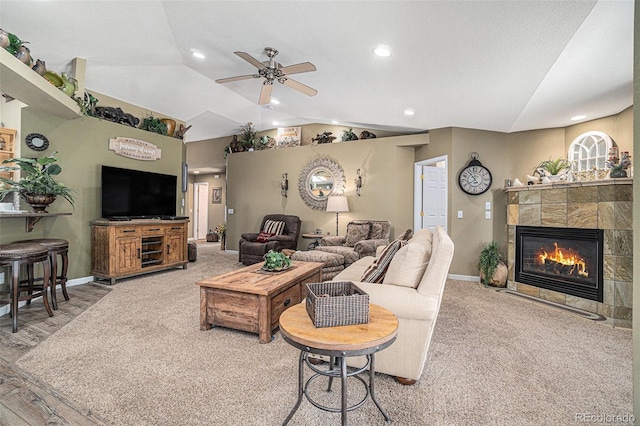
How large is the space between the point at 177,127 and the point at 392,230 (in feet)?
16.3

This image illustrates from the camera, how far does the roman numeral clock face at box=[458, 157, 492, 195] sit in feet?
16.3

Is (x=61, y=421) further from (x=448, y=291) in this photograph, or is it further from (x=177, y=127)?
(x=177, y=127)

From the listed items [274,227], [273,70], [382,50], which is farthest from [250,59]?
[274,227]

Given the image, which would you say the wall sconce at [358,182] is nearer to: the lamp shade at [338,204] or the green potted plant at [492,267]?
the lamp shade at [338,204]

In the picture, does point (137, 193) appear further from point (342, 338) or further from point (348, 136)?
point (342, 338)

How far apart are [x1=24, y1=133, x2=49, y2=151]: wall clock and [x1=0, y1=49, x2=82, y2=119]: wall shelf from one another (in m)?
0.33

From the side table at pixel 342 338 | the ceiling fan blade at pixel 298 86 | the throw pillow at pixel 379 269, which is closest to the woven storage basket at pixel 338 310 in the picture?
the side table at pixel 342 338

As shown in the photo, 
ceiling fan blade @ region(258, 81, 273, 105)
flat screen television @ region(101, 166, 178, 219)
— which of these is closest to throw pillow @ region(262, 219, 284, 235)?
flat screen television @ region(101, 166, 178, 219)

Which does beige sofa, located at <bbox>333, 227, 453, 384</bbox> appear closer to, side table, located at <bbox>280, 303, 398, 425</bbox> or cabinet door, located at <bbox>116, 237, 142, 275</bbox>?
side table, located at <bbox>280, 303, 398, 425</bbox>

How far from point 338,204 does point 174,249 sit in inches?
123

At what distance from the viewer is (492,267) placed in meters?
4.59

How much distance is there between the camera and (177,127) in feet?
20.6

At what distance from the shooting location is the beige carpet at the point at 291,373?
167 centimetres

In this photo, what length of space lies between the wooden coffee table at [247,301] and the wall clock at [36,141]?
3222 mm
